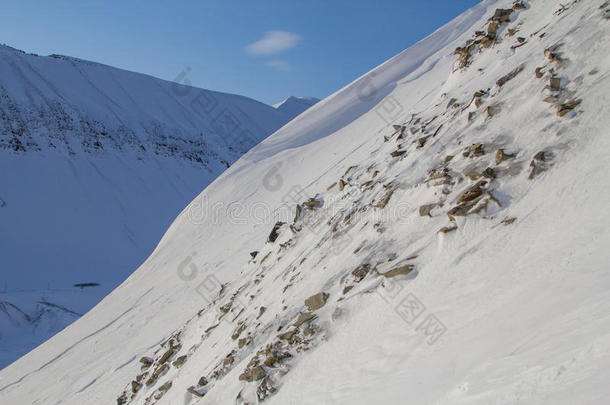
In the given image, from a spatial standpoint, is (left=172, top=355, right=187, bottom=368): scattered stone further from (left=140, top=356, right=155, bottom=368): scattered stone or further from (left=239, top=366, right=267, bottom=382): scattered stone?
(left=239, top=366, right=267, bottom=382): scattered stone

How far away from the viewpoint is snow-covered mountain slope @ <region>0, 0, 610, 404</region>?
7.68 ft

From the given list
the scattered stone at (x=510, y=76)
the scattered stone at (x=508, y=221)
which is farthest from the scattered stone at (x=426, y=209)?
the scattered stone at (x=510, y=76)

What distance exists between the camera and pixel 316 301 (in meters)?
4.13

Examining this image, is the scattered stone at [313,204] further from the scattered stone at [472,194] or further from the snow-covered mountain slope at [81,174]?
the snow-covered mountain slope at [81,174]

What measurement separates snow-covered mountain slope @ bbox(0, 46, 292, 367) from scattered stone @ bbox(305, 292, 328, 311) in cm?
1254

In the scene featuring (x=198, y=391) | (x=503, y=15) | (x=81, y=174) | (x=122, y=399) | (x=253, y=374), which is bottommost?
(x=253, y=374)

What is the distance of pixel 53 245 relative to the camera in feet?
62.1

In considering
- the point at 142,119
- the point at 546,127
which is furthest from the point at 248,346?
the point at 142,119

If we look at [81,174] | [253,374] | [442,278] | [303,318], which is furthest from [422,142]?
[81,174]

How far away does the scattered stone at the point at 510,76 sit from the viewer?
4883 millimetres

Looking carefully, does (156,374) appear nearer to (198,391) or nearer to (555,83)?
(198,391)

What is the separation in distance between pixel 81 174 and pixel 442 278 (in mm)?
25109

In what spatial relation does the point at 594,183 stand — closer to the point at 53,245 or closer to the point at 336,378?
the point at 336,378

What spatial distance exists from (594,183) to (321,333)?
2.53 metres
